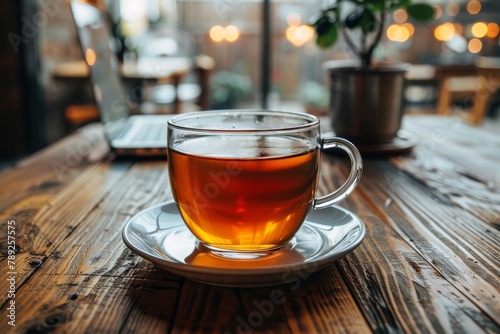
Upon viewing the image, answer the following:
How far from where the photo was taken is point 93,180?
929mm

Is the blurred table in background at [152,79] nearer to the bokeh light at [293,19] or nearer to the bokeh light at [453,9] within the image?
the bokeh light at [293,19]

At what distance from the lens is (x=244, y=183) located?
50 centimetres

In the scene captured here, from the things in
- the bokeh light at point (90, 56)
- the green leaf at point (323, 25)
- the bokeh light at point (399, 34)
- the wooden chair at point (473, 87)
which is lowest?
the wooden chair at point (473, 87)

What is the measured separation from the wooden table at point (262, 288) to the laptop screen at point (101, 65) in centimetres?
29

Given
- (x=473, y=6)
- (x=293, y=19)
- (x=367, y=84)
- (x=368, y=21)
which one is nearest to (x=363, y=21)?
(x=368, y=21)

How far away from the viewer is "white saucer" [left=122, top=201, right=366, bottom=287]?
17.7 inches

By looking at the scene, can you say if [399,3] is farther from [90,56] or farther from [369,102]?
[90,56]

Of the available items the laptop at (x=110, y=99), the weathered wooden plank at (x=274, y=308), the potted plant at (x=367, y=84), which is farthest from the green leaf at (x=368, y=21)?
the weathered wooden plank at (x=274, y=308)

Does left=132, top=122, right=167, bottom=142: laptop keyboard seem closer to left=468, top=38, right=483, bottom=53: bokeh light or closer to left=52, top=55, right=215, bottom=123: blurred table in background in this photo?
left=52, top=55, right=215, bottom=123: blurred table in background

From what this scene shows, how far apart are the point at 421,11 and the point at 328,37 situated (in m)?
0.22

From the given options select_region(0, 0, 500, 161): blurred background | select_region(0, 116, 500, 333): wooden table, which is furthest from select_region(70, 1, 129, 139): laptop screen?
select_region(0, 0, 500, 161): blurred background

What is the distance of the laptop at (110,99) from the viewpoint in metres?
1.12

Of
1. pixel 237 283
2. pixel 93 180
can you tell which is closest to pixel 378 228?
pixel 237 283

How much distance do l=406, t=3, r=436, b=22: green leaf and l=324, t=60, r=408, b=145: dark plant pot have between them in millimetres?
115
